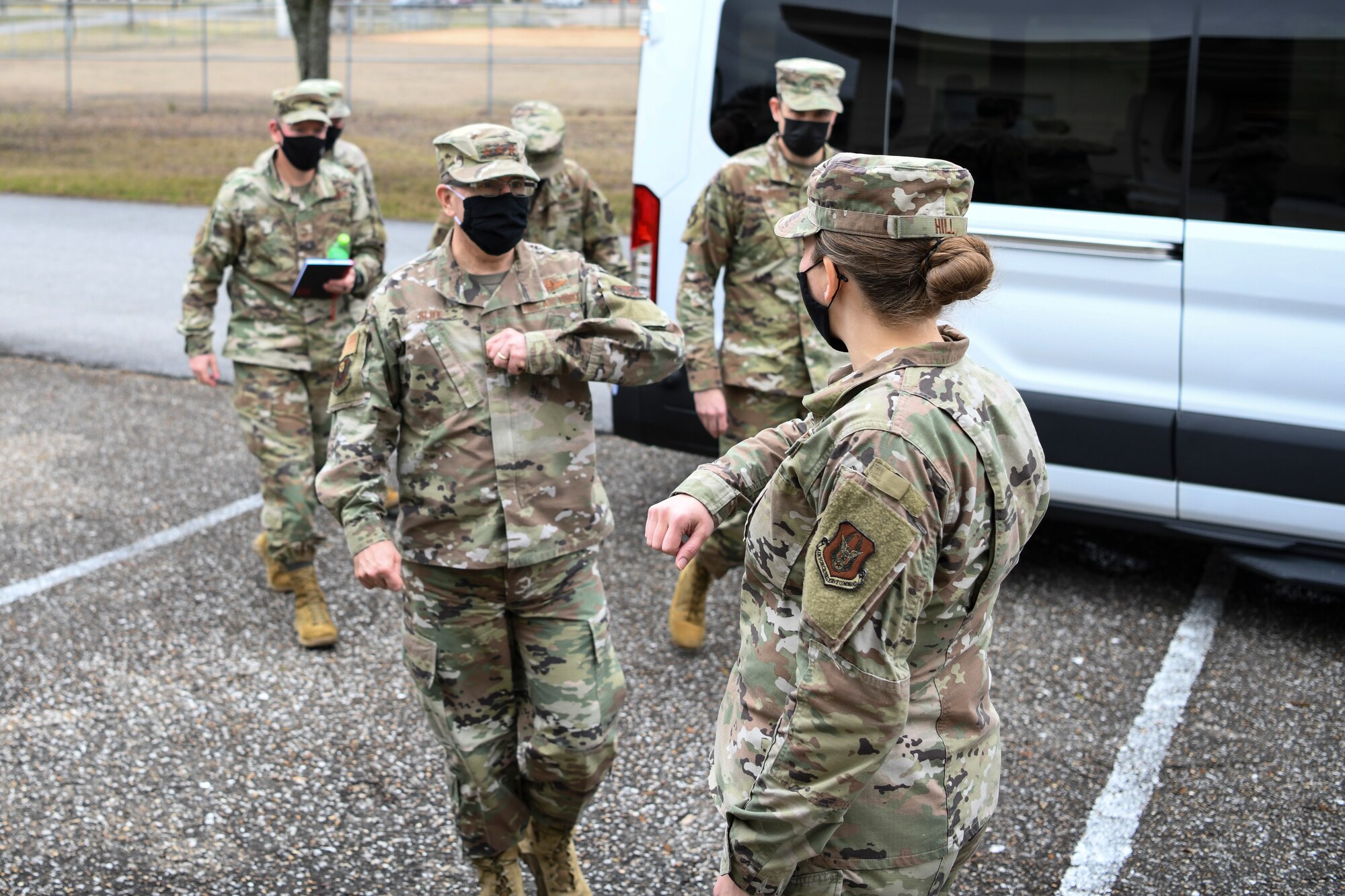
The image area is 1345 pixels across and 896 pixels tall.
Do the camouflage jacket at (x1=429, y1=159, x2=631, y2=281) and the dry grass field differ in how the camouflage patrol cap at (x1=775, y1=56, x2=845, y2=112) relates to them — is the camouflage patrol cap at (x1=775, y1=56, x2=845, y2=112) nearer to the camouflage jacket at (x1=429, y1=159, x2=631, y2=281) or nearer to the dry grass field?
the camouflage jacket at (x1=429, y1=159, x2=631, y2=281)

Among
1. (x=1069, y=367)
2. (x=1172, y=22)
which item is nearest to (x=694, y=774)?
(x=1069, y=367)

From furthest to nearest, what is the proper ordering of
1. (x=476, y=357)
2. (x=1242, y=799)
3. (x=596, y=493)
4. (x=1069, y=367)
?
(x=1069, y=367) < (x=1242, y=799) < (x=596, y=493) < (x=476, y=357)

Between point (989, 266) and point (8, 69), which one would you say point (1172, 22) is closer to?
point (989, 266)

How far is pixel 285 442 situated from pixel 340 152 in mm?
2091

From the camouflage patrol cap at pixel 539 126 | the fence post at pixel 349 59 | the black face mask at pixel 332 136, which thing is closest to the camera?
the camouflage patrol cap at pixel 539 126

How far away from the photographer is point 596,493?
11.3ft

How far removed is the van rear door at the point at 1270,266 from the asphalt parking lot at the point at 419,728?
699 millimetres

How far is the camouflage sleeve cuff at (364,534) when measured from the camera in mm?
3031

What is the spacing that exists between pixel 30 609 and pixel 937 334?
441 centimetres

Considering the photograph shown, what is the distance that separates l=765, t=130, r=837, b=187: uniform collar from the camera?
4699 mm

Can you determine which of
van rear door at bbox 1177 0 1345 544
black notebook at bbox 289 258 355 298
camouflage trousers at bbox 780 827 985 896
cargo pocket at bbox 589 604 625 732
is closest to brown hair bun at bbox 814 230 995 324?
camouflage trousers at bbox 780 827 985 896

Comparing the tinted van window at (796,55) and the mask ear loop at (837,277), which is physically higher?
the tinted van window at (796,55)

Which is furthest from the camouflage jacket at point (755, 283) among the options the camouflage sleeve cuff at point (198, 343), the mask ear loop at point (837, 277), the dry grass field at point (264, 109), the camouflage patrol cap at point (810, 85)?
the dry grass field at point (264, 109)

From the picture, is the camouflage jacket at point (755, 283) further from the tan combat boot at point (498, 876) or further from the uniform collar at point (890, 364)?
the uniform collar at point (890, 364)
